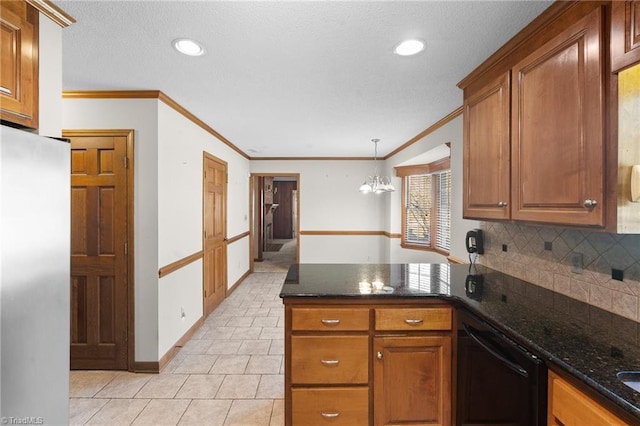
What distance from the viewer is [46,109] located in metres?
1.48

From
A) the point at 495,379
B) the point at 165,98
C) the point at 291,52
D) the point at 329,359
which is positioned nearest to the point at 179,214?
the point at 165,98

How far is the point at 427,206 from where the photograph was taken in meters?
4.88

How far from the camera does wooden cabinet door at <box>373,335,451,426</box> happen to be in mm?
1746

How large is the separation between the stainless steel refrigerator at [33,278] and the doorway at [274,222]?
A: 4857 mm

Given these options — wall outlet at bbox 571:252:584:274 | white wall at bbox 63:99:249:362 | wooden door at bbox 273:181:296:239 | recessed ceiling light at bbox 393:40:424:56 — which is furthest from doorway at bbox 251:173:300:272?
wall outlet at bbox 571:252:584:274

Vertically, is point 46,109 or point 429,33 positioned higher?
point 429,33

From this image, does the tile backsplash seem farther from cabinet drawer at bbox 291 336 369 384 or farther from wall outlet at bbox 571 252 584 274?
cabinet drawer at bbox 291 336 369 384

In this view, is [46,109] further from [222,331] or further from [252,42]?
[222,331]

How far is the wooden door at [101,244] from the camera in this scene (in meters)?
2.56

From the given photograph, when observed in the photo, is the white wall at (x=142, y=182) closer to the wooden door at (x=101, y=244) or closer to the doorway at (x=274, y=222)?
the wooden door at (x=101, y=244)

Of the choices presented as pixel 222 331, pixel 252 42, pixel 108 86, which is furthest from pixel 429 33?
pixel 222 331

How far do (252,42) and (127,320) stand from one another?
2461 mm

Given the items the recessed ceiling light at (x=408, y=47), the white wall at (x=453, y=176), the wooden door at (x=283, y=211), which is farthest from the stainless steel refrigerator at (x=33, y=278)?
the wooden door at (x=283, y=211)

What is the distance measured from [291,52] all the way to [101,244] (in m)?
2.25
